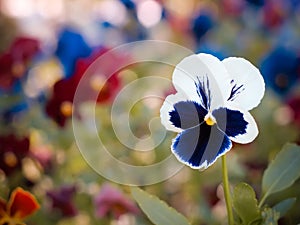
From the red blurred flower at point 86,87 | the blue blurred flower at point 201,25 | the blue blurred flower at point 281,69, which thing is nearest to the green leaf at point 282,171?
the red blurred flower at point 86,87

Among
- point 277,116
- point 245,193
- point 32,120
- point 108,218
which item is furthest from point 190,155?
point 277,116

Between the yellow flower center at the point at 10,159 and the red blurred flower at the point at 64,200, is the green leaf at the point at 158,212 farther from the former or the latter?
the yellow flower center at the point at 10,159

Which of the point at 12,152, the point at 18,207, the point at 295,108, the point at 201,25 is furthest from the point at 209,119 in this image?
the point at 201,25

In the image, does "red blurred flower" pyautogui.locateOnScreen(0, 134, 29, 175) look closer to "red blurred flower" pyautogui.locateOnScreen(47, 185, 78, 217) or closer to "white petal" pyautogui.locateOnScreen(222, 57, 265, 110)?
"red blurred flower" pyautogui.locateOnScreen(47, 185, 78, 217)

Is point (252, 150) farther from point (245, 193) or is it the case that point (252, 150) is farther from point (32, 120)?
point (245, 193)

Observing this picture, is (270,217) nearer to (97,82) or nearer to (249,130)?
(249,130)

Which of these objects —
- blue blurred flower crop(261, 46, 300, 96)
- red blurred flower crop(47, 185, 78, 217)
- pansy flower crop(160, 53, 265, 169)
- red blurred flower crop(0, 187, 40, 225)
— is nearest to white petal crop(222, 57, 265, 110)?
pansy flower crop(160, 53, 265, 169)
